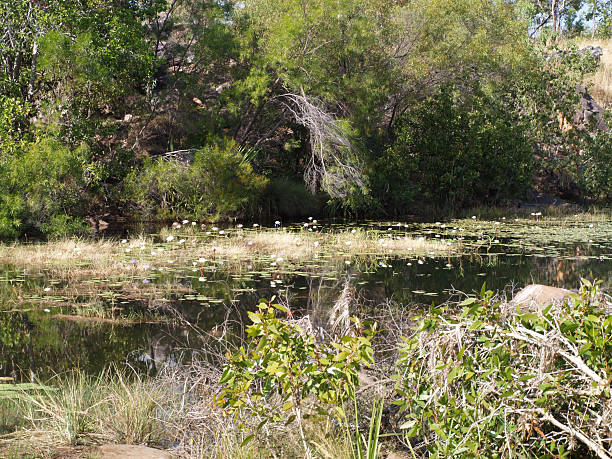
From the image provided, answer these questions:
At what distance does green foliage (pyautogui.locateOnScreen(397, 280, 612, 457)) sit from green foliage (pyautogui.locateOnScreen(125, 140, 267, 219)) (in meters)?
16.3

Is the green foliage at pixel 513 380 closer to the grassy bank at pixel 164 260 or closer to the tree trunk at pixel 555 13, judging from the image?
the grassy bank at pixel 164 260

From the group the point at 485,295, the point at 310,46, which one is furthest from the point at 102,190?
the point at 485,295

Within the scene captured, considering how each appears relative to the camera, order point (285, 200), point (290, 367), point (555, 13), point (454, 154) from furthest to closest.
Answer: point (555, 13), point (454, 154), point (285, 200), point (290, 367)

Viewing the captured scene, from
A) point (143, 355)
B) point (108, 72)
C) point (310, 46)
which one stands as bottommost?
point (143, 355)

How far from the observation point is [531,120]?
26359mm

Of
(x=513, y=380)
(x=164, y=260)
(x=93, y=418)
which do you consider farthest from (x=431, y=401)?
(x=164, y=260)

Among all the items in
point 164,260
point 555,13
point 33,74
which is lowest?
point 164,260

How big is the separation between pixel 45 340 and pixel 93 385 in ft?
6.60

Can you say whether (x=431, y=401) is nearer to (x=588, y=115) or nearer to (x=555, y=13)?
(x=588, y=115)

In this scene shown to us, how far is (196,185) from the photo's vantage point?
1945 centimetres

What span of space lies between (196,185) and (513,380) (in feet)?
55.4

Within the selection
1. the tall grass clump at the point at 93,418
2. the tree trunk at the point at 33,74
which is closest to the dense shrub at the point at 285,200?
the tree trunk at the point at 33,74

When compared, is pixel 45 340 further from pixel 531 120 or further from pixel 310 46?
pixel 531 120

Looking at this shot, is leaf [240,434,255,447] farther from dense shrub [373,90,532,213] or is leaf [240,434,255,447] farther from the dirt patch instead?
dense shrub [373,90,532,213]
